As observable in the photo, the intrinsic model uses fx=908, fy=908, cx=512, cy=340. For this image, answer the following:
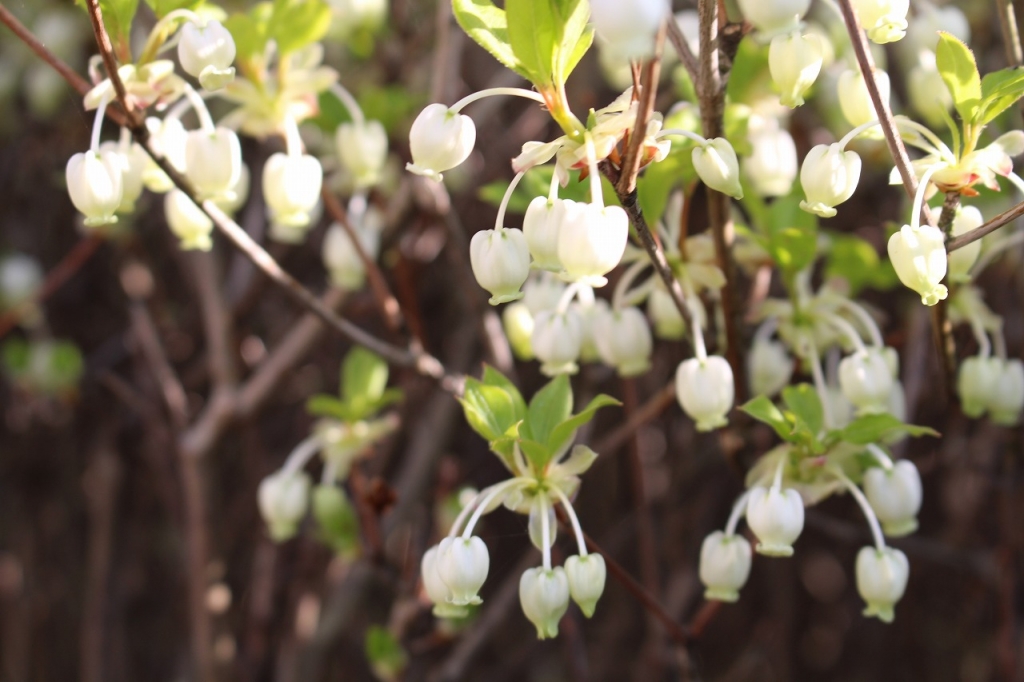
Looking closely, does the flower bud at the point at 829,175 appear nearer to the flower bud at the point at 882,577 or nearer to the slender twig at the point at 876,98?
the slender twig at the point at 876,98

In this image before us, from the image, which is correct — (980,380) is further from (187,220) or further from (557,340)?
(187,220)

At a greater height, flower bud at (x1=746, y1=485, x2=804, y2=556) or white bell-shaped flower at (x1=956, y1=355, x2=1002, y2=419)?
flower bud at (x1=746, y1=485, x2=804, y2=556)

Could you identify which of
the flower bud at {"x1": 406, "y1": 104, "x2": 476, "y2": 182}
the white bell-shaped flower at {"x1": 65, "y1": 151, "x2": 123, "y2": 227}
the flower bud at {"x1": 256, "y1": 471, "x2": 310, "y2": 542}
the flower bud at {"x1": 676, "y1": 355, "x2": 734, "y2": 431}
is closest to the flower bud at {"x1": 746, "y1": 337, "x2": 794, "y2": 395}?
the flower bud at {"x1": 676, "y1": 355, "x2": 734, "y2": 431}

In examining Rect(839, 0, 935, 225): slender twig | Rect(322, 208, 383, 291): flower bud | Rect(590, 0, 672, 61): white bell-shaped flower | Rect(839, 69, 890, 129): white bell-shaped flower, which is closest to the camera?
Rect(590, 0, 672, 61): white bell-shaped flower

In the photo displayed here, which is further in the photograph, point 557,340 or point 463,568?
point 557,340

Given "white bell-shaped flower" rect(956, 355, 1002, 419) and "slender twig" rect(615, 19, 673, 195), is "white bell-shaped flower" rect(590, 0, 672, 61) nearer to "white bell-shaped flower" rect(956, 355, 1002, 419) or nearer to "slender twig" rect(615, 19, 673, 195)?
"slender twig" rect(615, 19, 673, 195)

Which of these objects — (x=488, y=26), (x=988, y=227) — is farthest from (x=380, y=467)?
(x=988, y=227)
